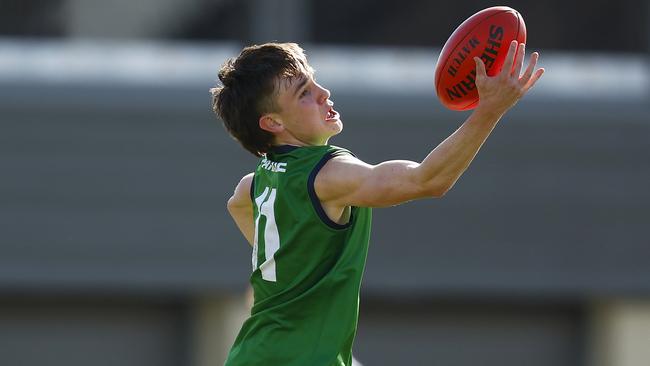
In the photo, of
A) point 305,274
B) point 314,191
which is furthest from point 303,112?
point 305,274

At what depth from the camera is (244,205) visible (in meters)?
5.15

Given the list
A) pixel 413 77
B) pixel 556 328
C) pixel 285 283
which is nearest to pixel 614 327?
pixel 556 328

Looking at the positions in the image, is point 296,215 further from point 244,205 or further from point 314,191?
point 244,205

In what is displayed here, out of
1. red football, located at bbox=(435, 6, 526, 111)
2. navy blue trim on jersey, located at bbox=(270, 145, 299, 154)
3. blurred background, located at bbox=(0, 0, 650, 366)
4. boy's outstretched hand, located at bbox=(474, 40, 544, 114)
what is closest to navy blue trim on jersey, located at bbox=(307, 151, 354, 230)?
navy blue trim on jersey, located at bbox=(270, 145, 299, 154)

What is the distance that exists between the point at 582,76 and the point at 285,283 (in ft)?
29.2

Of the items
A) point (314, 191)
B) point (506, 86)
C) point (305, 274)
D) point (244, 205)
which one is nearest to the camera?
point (506, 86)

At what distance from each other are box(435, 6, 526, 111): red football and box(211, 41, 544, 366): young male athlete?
1.44 ft

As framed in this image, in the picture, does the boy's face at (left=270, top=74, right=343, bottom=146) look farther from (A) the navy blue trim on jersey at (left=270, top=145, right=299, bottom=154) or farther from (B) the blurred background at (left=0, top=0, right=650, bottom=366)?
(B) the blurred background at (left=0, top=0, right=650, bottom=366)

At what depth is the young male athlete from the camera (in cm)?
445

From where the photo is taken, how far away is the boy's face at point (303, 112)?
15.1 feet

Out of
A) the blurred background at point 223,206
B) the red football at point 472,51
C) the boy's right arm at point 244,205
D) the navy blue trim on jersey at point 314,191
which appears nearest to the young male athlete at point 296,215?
the navy blue trim on jersey at point 314,191

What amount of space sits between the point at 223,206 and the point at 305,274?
714 cm

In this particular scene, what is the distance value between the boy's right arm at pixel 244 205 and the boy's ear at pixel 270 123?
513 mm

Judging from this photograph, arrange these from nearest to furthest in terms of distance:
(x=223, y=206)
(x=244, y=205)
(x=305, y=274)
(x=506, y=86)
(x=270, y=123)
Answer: (x=506, y=86)
(x=305, y=274)
(x=270, y=123)
(x=244, y=205)
(x=223, y=206)
